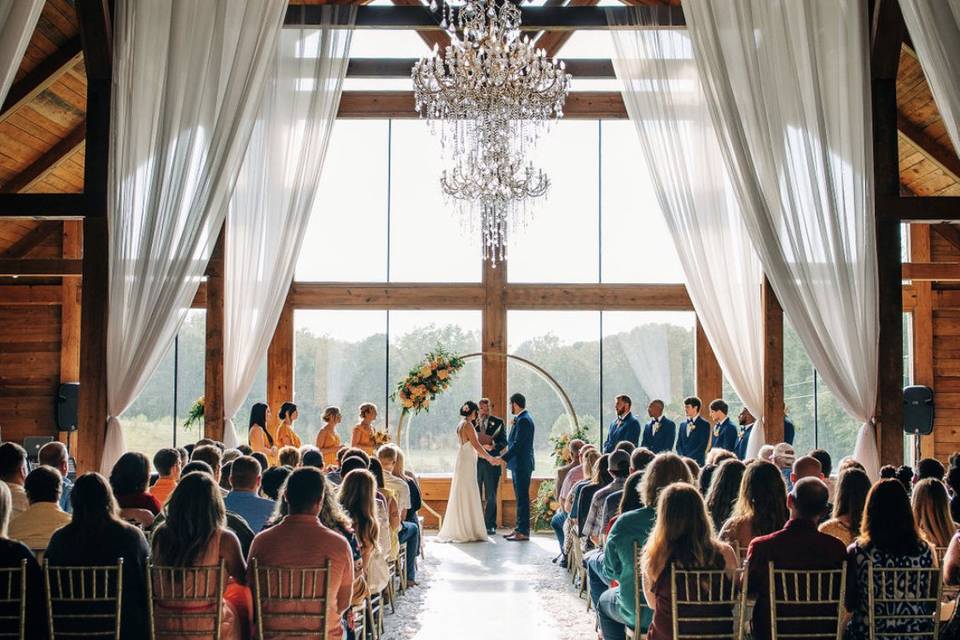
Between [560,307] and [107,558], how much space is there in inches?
352

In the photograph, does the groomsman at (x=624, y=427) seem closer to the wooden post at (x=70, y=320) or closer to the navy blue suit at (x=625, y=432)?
the navy blue suit at (x=625, y=432)

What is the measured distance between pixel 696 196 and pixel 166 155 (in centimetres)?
478

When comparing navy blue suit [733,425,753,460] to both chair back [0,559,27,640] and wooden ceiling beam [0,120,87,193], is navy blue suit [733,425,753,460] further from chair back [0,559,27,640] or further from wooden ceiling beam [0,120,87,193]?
wooden ceiling beam [0,120,87,193]

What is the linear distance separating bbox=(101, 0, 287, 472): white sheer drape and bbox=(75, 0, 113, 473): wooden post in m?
0.12

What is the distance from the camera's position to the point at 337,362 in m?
12.3

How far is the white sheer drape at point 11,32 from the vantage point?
5457 millimetres

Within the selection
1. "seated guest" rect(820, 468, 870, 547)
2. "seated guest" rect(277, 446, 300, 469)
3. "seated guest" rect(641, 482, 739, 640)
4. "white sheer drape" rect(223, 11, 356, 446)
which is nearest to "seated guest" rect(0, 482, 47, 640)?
"seated guest" rect(641, 482, 739, 640)

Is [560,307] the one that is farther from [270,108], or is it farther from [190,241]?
[190,241]

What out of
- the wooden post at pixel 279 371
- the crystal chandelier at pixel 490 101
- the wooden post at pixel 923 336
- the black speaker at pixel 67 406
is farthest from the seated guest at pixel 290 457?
the wooden post at pixel 923 336

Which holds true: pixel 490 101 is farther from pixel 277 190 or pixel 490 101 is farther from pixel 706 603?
pixel 706 603

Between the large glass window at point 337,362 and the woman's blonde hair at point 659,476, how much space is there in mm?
7875

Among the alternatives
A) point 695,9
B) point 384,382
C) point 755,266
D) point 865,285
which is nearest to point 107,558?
point 865,285

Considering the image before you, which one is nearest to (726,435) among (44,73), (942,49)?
(942,49)

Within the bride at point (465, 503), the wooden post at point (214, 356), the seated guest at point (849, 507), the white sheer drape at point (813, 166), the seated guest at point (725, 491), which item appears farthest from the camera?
the bride at point (465, 503)
